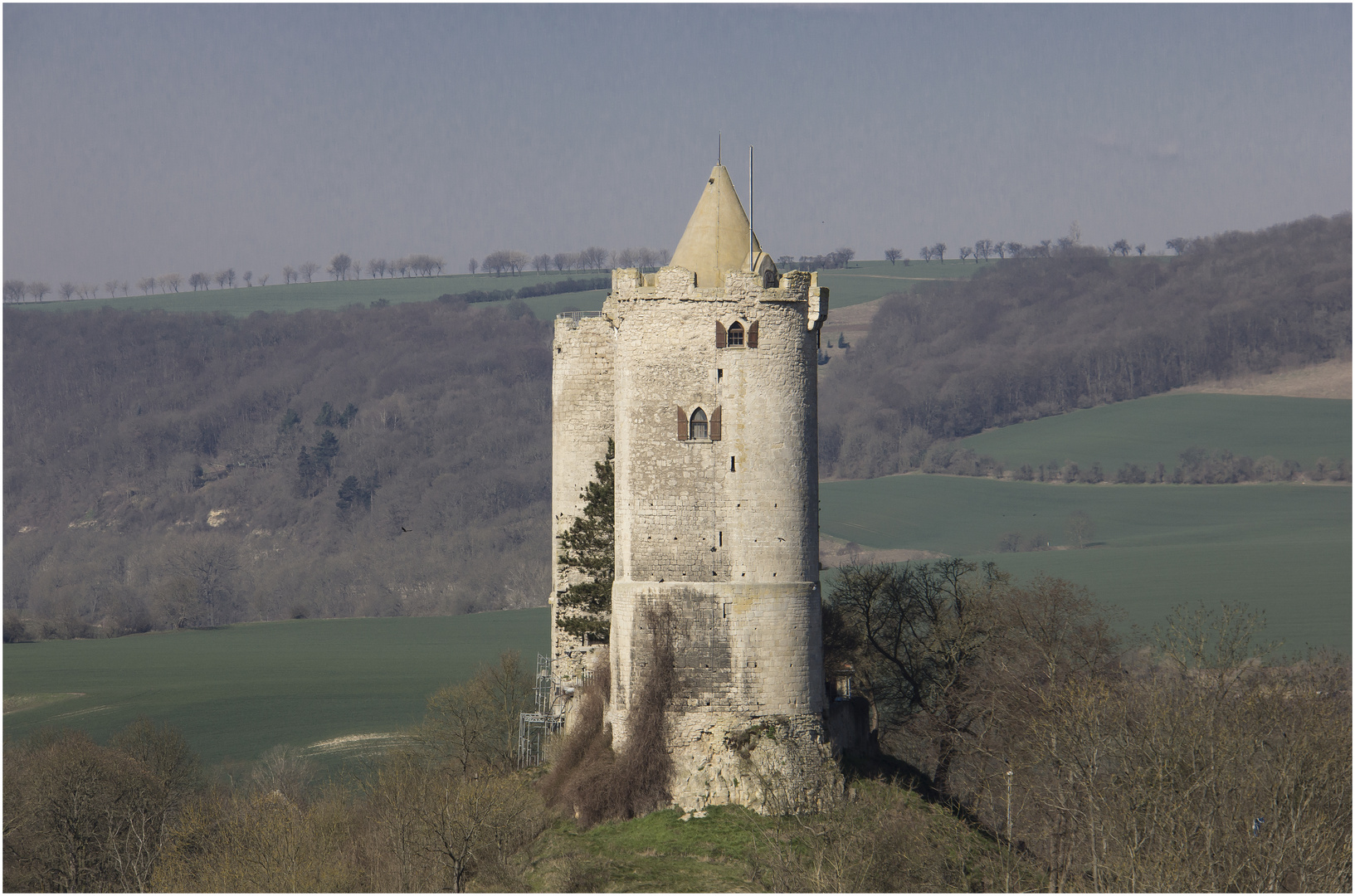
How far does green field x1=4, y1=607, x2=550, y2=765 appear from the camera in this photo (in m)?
Result: 80.1

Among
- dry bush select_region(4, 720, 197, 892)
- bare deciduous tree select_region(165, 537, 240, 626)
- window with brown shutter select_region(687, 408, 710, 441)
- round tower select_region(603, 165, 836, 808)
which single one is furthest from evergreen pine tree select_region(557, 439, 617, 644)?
bare deciduous tree select_region(165, 537, 240, 626)

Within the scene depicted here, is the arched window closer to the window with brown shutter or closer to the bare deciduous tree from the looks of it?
the window with brown shutter

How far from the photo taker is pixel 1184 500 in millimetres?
140500

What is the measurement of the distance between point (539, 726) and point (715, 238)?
1754 cm

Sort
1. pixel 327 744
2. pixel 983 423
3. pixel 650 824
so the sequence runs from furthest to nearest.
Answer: pixel 983 423 < pixel 327 744 < pixel 650 824

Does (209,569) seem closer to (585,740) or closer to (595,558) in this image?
(595,558)

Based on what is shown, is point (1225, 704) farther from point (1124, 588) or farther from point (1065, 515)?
point (1065, 515)

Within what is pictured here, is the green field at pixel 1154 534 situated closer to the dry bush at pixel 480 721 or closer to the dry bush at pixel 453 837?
the dry bush at pixel 480 721

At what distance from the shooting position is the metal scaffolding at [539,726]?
49.7 meters

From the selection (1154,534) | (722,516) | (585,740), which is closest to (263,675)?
(585,740)

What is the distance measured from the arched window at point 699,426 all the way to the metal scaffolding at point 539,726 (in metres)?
11.7

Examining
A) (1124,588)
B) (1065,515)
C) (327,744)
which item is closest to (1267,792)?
(327,744)

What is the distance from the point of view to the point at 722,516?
41.9m

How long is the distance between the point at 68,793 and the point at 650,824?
731 inches
